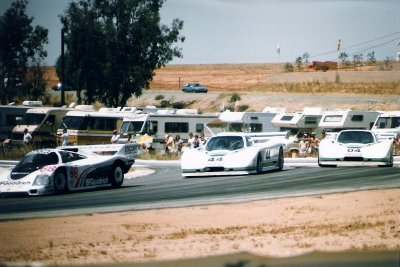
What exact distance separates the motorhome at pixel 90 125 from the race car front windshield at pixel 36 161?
64.3 feet

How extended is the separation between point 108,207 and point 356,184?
638cm

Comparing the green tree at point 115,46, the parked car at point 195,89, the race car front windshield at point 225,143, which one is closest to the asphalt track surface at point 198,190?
the race car front windshield at point 225,143

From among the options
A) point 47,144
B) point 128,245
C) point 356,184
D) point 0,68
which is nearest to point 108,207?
point 128,245

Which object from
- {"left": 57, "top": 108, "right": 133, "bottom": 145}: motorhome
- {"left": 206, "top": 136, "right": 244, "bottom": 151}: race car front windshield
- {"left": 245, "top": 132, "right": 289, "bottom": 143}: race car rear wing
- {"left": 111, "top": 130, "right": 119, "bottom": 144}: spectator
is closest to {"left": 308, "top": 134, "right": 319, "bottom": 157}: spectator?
{"left": 245, "top": 132, "right": 289, "bottom": 143}: race car rear wing

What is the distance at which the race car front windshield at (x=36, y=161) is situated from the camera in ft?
62.0

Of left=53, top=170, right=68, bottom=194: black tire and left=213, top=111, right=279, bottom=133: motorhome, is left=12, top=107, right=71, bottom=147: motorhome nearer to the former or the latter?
left=213, top=111, right=279, bottom=133: motorhome

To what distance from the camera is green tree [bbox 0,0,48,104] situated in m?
51.1

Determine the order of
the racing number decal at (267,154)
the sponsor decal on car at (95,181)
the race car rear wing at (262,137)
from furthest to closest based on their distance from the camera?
the race car rear wing at (262,137)
the racing number decal at (267,154)
the sponsor decal on car at (95,181)

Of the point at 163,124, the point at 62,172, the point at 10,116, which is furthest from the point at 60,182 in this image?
the point at 10,116

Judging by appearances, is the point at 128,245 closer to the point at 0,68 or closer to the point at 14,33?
the point at 14,33

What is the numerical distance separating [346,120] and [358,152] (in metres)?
14.7

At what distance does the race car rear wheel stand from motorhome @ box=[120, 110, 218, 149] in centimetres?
1735

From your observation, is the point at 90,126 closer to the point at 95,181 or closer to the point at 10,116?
the point at 10,116

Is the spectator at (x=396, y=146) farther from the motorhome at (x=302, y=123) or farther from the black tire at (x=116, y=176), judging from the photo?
the black tire at (x=116, y=176)
